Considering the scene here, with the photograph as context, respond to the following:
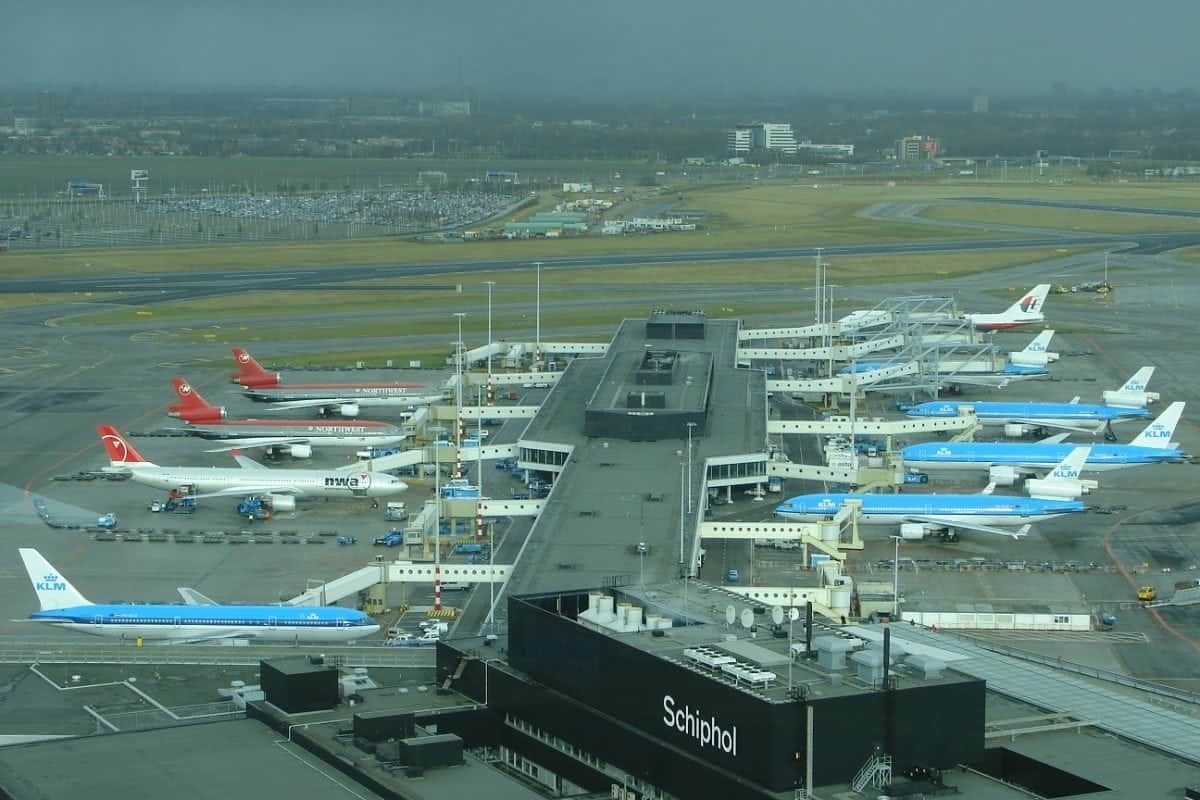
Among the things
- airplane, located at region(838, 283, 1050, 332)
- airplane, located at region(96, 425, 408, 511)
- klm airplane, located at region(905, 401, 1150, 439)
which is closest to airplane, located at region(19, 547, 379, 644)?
airplane, located at region(96, 425, 408, 511)

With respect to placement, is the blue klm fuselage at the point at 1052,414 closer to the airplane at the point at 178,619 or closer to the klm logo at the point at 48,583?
the airplane at the point at 178,619

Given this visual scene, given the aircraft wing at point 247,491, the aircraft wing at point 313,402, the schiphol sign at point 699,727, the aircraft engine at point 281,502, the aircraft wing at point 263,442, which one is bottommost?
the aircraft engine at point 281,502

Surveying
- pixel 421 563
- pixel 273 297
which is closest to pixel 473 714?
pixel 421 563

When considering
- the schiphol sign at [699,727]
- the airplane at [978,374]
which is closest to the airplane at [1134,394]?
the airplane at [978,374]

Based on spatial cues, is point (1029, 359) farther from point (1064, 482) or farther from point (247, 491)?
point (247, 491)

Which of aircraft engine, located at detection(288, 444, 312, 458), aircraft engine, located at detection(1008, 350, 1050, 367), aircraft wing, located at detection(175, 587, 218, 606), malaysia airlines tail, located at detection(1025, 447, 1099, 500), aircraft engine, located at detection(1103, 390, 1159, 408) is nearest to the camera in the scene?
aircraft wing, located at detection(175, 587, 218, 606)

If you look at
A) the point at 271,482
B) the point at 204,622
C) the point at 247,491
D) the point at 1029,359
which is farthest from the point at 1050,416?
the point at 204,622

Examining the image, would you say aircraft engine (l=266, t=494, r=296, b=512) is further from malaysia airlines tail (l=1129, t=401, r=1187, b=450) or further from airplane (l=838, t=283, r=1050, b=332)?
airplane (l=838, t=283, r=1050, b=332)
